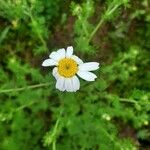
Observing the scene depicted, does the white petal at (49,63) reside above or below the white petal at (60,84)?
above

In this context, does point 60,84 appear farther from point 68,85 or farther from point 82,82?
point 82,82

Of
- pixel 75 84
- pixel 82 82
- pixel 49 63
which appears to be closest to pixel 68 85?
pixel 75 84

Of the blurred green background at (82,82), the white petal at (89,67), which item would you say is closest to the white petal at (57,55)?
the white petal at (89,67)

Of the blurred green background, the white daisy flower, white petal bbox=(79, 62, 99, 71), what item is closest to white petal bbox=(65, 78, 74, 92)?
the white daisy flower

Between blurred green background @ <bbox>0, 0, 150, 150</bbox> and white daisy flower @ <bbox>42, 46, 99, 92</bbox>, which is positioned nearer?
white daisy flower @ <bbox>42, 46, 99, 92</bbox>

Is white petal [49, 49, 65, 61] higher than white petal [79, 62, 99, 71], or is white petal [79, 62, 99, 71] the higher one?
white petal [49, 49, 65, 61]

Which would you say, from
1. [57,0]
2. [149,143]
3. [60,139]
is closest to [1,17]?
[57,0]

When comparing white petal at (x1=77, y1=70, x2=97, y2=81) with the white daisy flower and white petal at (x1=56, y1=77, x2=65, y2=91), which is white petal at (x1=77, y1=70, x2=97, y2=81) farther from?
white petal at (x1=56, y1=77, x2=65, y2=91)

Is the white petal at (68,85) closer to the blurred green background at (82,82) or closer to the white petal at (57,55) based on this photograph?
the white petal at (57,55)
